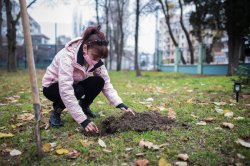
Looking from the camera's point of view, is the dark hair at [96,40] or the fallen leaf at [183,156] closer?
the fallen leaf at [183,156]

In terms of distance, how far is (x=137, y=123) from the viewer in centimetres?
327

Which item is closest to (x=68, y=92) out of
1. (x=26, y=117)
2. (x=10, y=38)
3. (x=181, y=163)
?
(x=181, y=163)

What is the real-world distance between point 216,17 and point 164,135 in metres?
12.7

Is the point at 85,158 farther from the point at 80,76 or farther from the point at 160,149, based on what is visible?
the point at 80,76

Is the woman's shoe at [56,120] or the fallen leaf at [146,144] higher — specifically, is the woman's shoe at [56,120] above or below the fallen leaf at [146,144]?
above

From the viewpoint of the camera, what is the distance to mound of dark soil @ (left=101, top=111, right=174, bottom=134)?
3.18 metres

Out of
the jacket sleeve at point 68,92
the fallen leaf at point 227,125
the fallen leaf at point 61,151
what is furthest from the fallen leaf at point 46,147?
the fallen leaf at point 227,125

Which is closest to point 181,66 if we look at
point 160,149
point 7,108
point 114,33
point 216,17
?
point 216,17

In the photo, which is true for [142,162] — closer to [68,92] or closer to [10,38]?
[68,92]

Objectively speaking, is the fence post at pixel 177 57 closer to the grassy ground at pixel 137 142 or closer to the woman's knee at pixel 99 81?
the grassy ground at pixel 137 142

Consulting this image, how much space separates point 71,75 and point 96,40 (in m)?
0.45

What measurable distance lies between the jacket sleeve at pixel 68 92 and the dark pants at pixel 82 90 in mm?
Result: 460

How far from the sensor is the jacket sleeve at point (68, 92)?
2842 millimetres

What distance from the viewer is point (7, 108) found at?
477 centimetres
